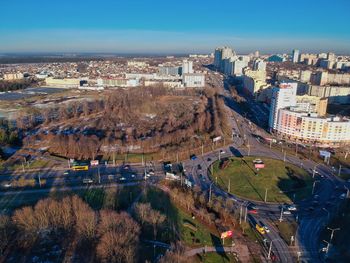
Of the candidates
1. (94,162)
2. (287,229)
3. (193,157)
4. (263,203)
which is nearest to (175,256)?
(287,229)

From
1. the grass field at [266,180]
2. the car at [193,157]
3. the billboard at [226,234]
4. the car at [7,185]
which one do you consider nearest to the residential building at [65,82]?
the car at [193,157]

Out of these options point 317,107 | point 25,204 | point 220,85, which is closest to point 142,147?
point 25,204

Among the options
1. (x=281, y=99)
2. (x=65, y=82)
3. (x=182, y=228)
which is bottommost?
(x=182, y=228)

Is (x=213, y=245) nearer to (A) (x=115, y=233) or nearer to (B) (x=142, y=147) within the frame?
(A) (x=115, y=233)

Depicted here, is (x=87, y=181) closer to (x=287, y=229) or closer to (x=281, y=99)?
(x=287, y=229)

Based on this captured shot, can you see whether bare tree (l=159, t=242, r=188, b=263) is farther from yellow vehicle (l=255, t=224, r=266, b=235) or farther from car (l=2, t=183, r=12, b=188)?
car (l=2, t=183, r=12, b=188)

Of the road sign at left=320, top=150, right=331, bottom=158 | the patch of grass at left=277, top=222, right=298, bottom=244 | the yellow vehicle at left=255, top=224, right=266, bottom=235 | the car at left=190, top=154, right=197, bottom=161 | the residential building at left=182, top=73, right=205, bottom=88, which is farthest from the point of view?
the residential building at left=182, top=73, right=205, bottom=88

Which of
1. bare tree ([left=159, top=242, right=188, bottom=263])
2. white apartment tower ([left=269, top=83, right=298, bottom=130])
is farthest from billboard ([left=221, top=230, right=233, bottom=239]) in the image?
white apartment tower ([left=269, top=83, right=298, bottom=130])

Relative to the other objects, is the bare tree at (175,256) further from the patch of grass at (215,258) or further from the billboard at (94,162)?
the billboard at (94,162)
